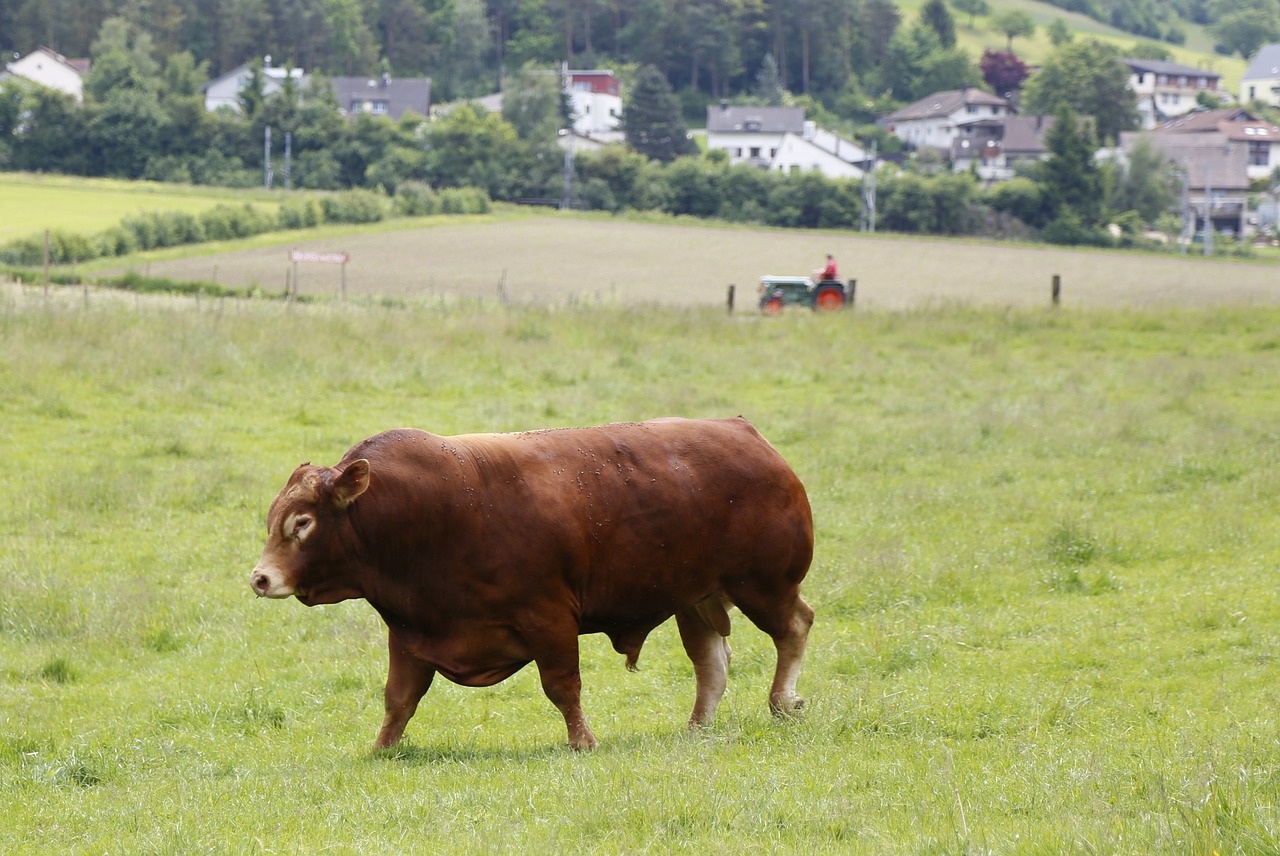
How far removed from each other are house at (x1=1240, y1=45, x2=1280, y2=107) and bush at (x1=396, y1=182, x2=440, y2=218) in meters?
135

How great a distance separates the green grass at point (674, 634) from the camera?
5656mm

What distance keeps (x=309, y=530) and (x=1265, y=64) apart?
671 feet

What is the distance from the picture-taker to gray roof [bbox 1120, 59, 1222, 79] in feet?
562

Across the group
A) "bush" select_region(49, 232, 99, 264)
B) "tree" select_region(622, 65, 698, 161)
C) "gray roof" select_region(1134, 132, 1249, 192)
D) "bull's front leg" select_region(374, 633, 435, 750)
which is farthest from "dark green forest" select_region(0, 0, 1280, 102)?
"bull's front leg" select_region(374, 633, 435, 750)

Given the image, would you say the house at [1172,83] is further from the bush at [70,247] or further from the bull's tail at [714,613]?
the bull's tail at [714,613]

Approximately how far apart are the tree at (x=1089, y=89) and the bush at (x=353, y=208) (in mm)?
75892

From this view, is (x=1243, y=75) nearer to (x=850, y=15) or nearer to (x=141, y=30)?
(x=850, y=15)

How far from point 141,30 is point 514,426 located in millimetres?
135342

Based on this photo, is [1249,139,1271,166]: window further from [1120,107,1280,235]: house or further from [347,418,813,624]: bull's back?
[347,418,813,624]: bull's back

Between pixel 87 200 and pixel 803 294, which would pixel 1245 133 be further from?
pixel 803 294

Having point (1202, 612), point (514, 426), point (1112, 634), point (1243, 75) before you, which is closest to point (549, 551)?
point (1112, 634)

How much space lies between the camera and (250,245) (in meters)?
66.4

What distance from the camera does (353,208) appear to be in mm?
78312

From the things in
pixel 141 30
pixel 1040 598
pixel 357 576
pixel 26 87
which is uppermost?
pixel 141 30
